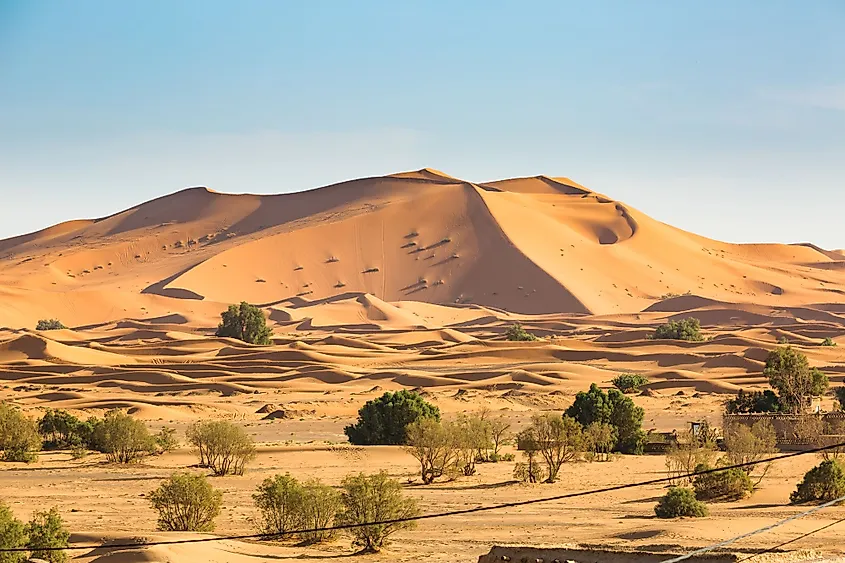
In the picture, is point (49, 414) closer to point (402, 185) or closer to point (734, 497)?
point (734, 497)

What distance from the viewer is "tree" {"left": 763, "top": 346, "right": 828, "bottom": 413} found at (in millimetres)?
36219

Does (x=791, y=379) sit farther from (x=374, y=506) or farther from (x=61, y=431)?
(x=61, y=431)

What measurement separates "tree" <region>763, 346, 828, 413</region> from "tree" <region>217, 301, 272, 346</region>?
4108cm

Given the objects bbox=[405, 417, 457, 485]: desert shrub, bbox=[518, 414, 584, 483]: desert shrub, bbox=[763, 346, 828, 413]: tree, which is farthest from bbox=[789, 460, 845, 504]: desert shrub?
bbox=[763, 346, 828, 413]: tree

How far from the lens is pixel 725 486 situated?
24703mm

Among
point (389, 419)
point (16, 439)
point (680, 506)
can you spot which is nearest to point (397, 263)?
point (389, 419)

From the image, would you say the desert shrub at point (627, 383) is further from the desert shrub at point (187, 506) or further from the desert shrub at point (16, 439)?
the desert shrub at point (187, 506)

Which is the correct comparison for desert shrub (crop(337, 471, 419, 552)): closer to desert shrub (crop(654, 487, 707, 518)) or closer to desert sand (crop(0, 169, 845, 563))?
desert sand (crop(0, 169, 845, 563))

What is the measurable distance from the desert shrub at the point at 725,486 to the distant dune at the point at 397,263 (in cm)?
7124

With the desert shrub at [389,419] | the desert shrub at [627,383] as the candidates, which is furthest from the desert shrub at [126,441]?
the desert shrub at [627,383]

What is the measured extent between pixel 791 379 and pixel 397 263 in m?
84.4

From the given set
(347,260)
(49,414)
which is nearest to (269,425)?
(49,414)

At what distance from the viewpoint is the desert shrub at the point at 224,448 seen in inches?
1139

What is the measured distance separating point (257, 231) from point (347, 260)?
83.5 ft
